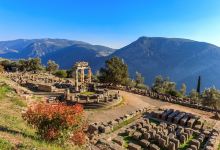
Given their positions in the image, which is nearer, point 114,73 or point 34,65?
point 114,73

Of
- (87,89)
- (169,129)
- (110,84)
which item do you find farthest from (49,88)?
(169,129)

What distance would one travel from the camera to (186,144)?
23.2m

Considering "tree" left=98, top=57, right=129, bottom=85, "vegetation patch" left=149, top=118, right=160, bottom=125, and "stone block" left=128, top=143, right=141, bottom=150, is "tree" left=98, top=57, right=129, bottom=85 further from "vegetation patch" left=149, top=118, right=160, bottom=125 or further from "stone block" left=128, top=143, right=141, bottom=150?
"stone block" left=128, top=143, right=141, bottom=150

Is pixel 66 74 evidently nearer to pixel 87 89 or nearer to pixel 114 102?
pixel 87 89

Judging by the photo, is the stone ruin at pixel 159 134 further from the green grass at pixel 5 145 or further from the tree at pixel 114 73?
the tree at pixel 114 73

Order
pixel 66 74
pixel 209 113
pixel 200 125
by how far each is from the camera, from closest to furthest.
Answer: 1. pixel 200 125
2. pixel 209 113
3. pixel 66 74

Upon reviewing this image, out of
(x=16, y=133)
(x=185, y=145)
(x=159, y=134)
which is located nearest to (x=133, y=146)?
(x=159, y=134)

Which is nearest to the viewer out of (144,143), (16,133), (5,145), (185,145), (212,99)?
(5,145)

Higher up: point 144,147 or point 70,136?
point 70,136

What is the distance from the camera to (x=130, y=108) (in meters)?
36.3

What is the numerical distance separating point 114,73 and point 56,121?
36158 millimetres

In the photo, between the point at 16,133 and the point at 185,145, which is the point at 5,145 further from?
the point at 185,145

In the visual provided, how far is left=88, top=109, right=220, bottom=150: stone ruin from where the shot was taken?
2183 cm

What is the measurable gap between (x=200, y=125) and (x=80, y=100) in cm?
1714
